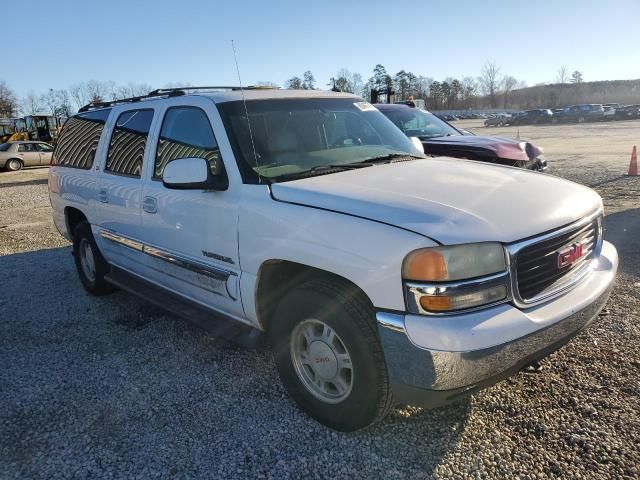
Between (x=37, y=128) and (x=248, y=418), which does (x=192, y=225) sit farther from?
(x=37, y=128)

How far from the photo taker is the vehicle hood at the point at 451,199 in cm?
238

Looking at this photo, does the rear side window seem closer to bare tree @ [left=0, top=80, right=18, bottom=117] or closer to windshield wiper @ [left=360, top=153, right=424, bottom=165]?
windshield wiper @ [left=360, top=153, right=424, bottom=165]

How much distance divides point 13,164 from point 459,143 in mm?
24578

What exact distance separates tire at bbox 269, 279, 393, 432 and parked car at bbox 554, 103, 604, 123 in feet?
178

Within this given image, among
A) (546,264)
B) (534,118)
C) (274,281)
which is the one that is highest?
(546,264)

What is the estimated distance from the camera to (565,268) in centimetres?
272

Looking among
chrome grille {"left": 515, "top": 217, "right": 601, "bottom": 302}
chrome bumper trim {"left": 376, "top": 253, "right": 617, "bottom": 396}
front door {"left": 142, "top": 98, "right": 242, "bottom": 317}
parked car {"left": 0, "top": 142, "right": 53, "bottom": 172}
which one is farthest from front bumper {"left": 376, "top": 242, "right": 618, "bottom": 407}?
parked car {"left": 0, "top": 142, "right": 53, "bottom": 172}

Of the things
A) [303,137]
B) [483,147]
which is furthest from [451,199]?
[483,147]

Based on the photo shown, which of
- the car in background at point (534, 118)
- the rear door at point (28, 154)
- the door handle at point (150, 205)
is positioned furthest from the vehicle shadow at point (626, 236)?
the car in background at point (534, 118)

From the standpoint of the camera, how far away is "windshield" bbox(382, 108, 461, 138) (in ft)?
28.4

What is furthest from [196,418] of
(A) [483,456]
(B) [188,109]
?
(B) [188,109]

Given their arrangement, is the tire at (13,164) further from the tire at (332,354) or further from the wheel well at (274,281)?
the tire at (332,354)

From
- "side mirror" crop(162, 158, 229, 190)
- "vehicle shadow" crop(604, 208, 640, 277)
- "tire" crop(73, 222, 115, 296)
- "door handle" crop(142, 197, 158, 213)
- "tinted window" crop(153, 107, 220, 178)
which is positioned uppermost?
"tinted window" crop(153, 107, 220, 178)

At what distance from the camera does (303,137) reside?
3.52 m
